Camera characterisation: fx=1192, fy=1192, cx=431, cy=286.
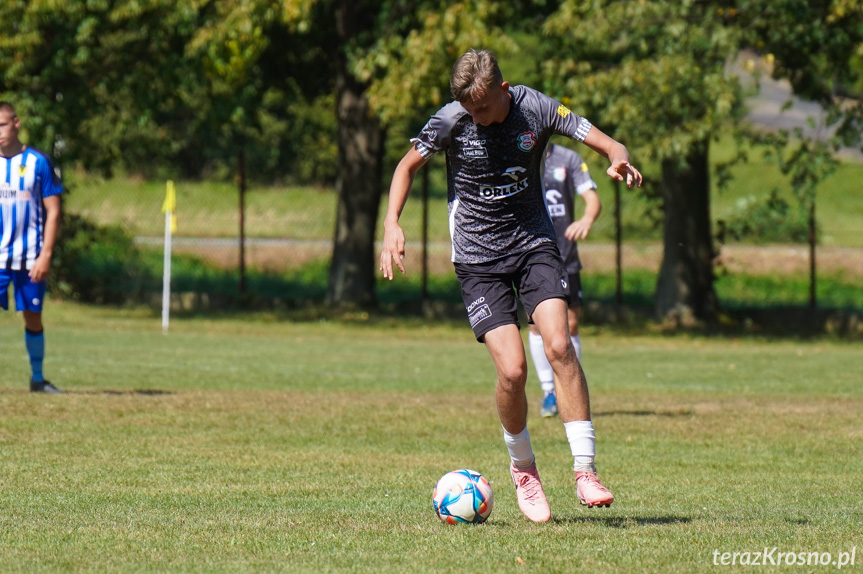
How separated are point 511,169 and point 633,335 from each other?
44.8 ft

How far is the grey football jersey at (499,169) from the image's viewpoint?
5.45 meters

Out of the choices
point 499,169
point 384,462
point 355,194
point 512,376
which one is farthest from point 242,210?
point 512,376

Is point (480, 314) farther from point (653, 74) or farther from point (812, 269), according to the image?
point (812, 269)

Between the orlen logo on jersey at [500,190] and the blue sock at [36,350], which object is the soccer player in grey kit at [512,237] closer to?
the orlen logo on jersey at [500,190]

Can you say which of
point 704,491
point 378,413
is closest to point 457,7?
point 378,413

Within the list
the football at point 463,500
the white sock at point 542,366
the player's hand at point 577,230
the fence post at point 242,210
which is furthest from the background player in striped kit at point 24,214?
the fence post at point 242,210

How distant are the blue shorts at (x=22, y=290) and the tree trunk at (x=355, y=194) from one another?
477 inches

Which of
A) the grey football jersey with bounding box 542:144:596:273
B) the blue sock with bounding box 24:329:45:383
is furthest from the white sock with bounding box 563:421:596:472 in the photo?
the blue sock with bounding box 24:329:45:383

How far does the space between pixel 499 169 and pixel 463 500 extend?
1.51m

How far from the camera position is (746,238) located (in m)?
21.0

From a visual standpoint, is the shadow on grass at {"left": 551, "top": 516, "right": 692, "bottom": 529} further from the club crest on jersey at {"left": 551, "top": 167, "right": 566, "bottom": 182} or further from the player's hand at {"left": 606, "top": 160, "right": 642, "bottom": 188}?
the club crest on jersey at {"left": 551, "top": 167, "right": 566, "bottom": 182}

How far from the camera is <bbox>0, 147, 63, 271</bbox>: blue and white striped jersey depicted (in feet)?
30.9

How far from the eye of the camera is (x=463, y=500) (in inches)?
210

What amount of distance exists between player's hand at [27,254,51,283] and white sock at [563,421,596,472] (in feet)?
17.8
